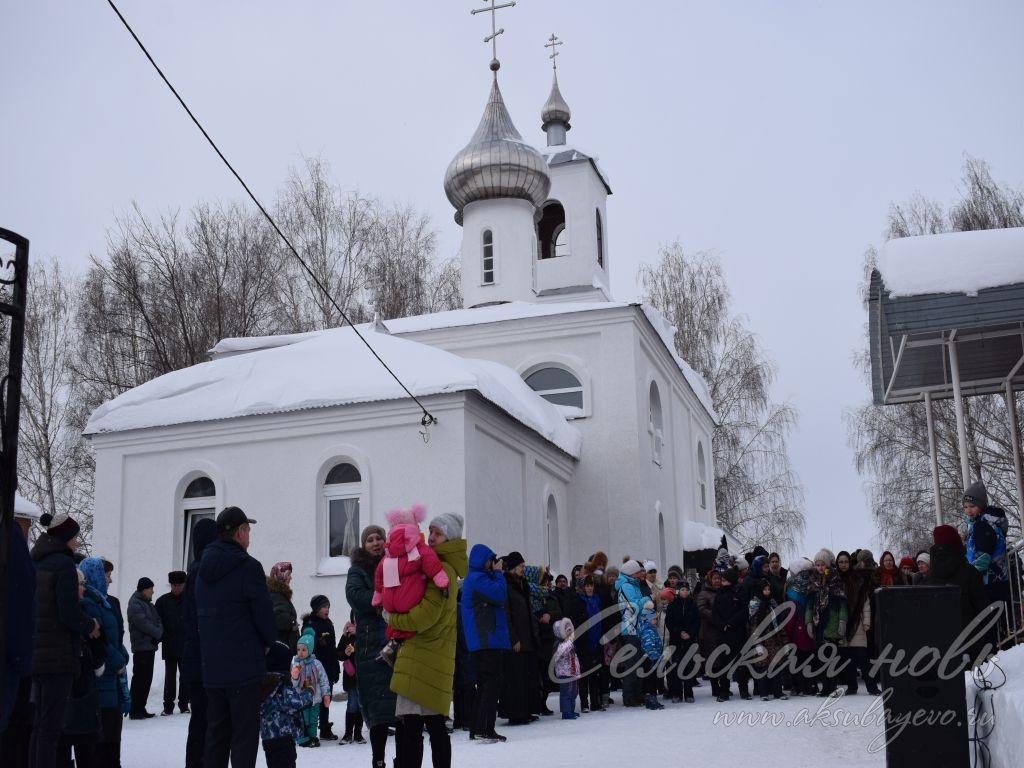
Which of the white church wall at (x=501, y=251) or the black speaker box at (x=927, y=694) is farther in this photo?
the white church wall at (x=501, y=251)

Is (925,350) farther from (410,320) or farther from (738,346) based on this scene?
(738,346)

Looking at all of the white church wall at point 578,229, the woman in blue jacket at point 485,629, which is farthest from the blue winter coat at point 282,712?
the white church wall at point 578,229

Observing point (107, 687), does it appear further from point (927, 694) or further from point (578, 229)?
point (578, 229)

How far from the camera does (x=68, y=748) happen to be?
782 cm

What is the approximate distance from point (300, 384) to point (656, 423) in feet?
36.0

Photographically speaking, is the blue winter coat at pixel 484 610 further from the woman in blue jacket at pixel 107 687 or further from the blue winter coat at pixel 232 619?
the blue winter coat at pixel 232 619

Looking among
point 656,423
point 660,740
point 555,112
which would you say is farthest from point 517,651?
point 555,112

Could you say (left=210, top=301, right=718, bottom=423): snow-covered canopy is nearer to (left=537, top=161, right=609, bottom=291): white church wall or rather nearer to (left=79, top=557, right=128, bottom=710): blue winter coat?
(left=537, top=161, right=609, bottom=291): white church wall

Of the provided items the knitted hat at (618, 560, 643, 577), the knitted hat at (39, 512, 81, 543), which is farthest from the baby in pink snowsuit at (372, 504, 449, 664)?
the knitted hat at (618, 560, 643, 577)

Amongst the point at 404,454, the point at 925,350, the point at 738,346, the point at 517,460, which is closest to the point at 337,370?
the point at 404,454

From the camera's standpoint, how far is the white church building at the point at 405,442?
17.1 meters

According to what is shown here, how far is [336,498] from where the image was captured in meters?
17.5

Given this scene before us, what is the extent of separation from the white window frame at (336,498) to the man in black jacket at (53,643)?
384 inches

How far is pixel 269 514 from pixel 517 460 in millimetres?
4263
